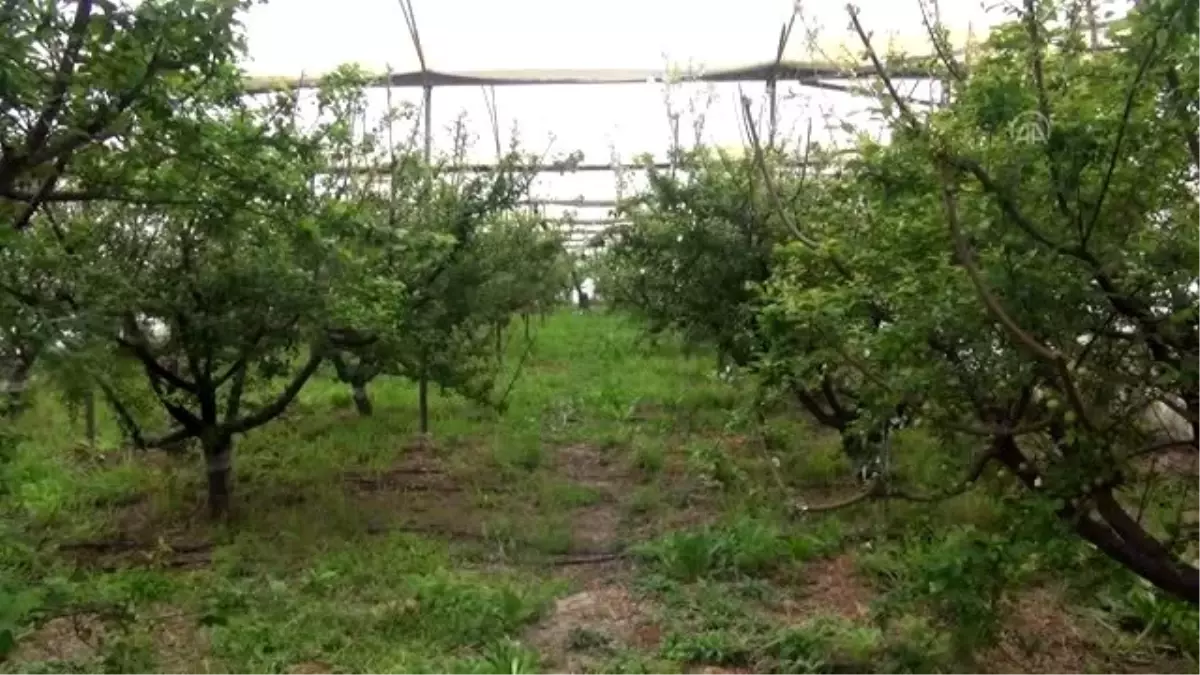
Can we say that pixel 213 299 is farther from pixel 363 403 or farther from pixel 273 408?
pixel 363 403

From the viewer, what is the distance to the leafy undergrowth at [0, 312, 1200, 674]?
4.31 m

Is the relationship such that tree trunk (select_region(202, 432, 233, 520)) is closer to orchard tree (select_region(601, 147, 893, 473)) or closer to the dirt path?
the dirt path

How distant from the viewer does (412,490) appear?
7.40m

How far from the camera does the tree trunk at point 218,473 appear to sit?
6629 millimetres

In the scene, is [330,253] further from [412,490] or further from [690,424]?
[690,424]

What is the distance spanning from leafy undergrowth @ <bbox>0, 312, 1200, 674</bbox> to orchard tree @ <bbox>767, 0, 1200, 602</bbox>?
28cm

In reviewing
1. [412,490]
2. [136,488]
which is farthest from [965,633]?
[136,488]

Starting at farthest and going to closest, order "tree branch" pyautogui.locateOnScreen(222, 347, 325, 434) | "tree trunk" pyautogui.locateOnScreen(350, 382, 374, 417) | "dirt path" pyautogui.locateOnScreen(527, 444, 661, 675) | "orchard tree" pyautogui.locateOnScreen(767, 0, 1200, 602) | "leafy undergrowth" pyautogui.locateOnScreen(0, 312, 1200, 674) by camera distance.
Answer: "tree trunk" pyautogui.locateOnScreen(350, 382, 374, 417) < "tree branch" pyautogui.locateOnScreen(222, 347, 325, 434) < "dirt path" pyautogui.locateOnScreen(527, 444, 661, 675) < "leafy undergrowth" pyautogui.locateOnScreen(0, 312, 1200, 674) < "orchard tree" pyautogui.locateOnScreen(767, 0, 1200, 602)

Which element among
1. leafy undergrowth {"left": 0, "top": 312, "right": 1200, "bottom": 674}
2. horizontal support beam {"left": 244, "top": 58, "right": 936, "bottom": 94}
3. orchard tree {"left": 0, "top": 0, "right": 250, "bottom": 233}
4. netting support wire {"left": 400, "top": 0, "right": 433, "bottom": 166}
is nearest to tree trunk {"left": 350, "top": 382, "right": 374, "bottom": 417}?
leafy undergrowth {"left": 0, "top": 312, "right": 1200, "bottom": 674}

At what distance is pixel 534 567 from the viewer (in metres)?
5.93

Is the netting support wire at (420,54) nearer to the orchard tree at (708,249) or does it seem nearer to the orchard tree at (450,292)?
the orchard tree at (450,292)

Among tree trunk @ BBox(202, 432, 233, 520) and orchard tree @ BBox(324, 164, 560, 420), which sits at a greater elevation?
orchard tree @ BBox(324, 164, 560, 420)

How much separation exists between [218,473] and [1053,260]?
16.5 feet

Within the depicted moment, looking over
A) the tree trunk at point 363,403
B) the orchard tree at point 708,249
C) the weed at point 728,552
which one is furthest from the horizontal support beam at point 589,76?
the weed at point 728,552
